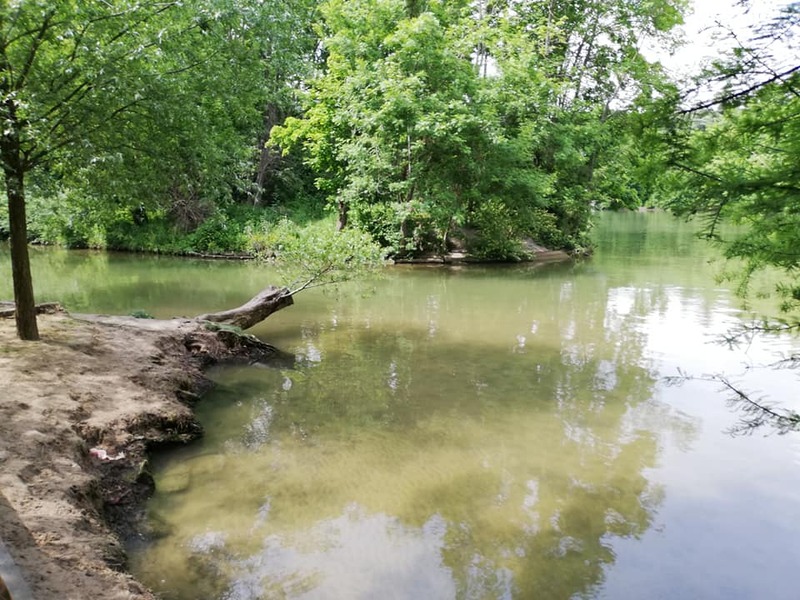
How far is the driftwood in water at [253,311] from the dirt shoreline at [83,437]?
1.29 m

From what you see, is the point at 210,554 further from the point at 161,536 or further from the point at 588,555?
the point at 588,555

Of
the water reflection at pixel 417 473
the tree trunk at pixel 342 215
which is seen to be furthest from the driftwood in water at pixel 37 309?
the tree trunk at pixel 342 215

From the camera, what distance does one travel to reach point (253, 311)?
→ 34.7ft

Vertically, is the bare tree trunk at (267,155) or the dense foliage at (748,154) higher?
the bare tree trunk at (267,155)

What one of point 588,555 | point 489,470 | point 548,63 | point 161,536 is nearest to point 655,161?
point 588,555

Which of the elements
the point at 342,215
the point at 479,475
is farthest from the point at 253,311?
the point at 342,215

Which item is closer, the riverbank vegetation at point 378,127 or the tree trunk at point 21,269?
the riverbank vegetation at point 378,127

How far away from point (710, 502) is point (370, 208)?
1807 centimetres

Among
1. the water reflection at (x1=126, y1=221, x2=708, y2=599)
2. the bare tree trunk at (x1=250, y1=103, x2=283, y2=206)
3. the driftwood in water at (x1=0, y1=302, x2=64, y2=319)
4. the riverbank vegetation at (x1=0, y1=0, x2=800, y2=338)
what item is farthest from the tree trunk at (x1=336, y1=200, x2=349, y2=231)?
the driftwood in water at (x1=0, y1=302, x2=64, y2=319)

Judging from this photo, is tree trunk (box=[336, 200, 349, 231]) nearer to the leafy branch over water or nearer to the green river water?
the green river water

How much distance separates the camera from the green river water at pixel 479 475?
4.32m

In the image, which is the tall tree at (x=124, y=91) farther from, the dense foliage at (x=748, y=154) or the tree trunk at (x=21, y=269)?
the dense foliage at (x=748, y=154)

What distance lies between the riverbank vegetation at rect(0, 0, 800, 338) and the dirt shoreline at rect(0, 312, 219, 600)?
1.05 metres

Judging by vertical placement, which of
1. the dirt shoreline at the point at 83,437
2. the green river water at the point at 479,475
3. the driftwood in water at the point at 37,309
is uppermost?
the driftwood in water at the point at 37,309
